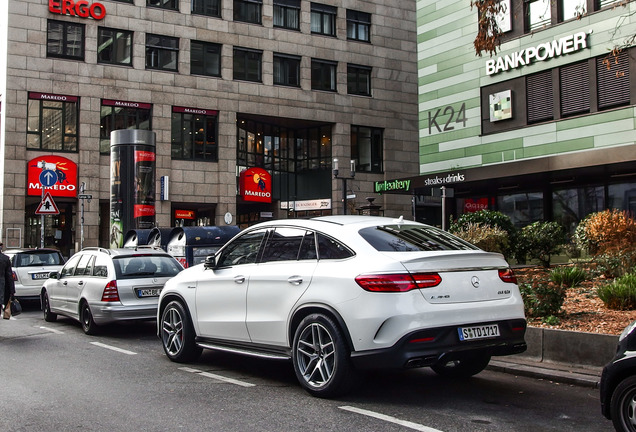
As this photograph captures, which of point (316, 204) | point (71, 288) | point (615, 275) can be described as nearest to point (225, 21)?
point (316, 204)

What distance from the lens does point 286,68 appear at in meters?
39.1

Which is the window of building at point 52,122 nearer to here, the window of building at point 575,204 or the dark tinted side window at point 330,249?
the window of building at point 575,204

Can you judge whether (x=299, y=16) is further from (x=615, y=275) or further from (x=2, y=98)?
(x=615, y=275)

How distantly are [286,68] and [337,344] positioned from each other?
1361 inches

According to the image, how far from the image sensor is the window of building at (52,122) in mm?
32531

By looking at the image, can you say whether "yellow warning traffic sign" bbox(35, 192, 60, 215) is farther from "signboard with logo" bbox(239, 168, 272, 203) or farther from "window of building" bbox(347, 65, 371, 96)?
"window of building" bbox(347, 65, 371, 96)

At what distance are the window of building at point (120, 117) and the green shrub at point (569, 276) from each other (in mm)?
27047

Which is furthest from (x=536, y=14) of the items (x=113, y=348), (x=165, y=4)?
(x=165, y=4)

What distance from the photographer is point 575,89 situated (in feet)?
68.9

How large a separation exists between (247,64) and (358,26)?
8016 millimetres

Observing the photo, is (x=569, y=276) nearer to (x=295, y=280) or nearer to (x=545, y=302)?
(x=545, y=302)

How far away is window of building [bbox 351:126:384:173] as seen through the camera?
1617 inches

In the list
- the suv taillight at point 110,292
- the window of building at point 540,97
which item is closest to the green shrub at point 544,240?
the window of building at point 540,97

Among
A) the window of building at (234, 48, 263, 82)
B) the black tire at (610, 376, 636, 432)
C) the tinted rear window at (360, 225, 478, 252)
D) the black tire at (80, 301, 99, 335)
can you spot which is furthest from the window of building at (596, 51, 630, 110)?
the window of building at (234, 48, 263, 82)
